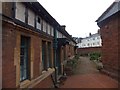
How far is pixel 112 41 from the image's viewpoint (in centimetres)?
1495

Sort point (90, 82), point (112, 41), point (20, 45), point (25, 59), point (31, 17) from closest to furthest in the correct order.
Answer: point (20, 45)
point (25, 59)
point (31, 17)
point (90, 82)
point (112, 41)

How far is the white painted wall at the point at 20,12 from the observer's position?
6.50m

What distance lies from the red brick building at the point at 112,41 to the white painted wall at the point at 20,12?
309 inches

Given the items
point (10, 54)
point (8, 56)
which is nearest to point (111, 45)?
point (10, 54)

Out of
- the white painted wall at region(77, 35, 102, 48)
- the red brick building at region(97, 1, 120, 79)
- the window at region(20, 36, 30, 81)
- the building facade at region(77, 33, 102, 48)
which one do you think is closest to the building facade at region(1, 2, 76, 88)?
the window at region(20, 36, 30, 81)

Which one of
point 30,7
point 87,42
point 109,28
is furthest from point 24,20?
point 87,42

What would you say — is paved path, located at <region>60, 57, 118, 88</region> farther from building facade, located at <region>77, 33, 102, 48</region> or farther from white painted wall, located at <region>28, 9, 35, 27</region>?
building facade, located at <region>77, 33, 102, 48</region>

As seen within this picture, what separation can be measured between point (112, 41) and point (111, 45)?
431 mm

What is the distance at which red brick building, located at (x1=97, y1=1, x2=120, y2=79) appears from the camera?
1377 cm

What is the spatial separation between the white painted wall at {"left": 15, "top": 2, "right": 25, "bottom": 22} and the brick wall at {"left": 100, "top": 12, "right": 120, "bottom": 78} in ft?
27.3

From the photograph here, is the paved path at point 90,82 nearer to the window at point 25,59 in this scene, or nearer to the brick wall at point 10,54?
the window at point 25,59

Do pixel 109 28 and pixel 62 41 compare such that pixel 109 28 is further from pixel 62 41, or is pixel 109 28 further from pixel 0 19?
pixel 0 19

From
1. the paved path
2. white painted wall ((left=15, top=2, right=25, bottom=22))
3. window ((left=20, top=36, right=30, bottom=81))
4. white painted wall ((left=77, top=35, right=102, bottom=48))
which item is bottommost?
the paved path

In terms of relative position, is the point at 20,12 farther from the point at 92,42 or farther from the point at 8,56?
the point at 92,42
